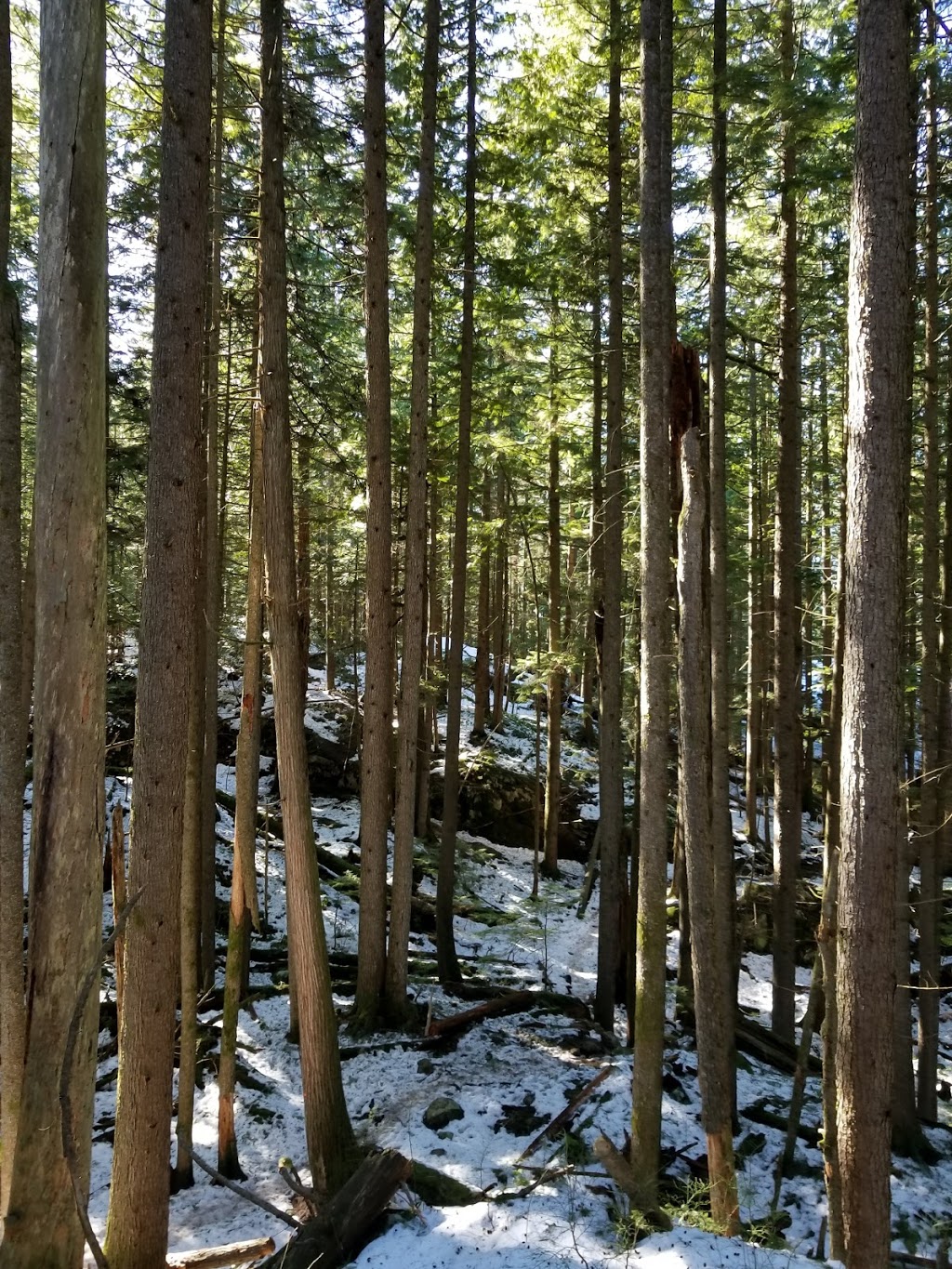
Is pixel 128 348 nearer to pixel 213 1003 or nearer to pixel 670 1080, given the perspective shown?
pixel 213 1003

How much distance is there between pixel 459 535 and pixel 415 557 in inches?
80.4

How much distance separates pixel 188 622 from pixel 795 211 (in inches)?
426

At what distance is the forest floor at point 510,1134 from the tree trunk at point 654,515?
141 cm

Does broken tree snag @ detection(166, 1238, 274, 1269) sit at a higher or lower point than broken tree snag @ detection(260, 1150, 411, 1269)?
lower

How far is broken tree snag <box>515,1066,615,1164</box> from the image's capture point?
7.66 meters

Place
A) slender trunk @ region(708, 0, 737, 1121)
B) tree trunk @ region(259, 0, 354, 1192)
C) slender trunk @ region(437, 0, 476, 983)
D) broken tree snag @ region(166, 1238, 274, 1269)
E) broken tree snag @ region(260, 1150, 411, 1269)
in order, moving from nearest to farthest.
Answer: broken tree snag @ region(260, 1150, 411, 1269) → broken tree snag @ region(166, 1238, 274, 1269) → tree trunk @ region(259, 0, 354, 1192) → slender trunk @ region(708, 0, 737, 1121) → slender trunk @ region(437, 0, 476, 983)

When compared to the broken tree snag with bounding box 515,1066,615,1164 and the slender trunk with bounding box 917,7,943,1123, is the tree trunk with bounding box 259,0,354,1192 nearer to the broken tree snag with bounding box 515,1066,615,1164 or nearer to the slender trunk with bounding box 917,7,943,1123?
the broken tree snag with bounding box 515,1066,615,1164

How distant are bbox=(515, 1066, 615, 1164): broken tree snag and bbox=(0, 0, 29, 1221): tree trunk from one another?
4816 millimetres

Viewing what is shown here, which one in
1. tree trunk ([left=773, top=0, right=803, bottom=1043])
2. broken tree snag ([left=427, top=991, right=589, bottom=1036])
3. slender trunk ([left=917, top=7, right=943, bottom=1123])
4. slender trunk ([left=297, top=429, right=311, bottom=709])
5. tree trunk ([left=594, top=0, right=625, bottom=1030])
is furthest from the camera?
slender trunk ([left=297, top=429, right=311, bottom=709])

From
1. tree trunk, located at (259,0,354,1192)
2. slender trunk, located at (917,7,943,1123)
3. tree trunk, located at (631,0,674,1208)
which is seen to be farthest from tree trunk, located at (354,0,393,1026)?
slender trunk, located at (917,7,943,1123)

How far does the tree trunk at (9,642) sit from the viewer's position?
620 cm

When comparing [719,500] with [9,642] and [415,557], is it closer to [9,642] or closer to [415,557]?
[415,557]

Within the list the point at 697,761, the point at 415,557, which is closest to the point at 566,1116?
the point at 697,761

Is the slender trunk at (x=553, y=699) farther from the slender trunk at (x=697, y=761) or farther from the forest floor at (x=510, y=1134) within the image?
the slender trunk at (x=697, y=761)
